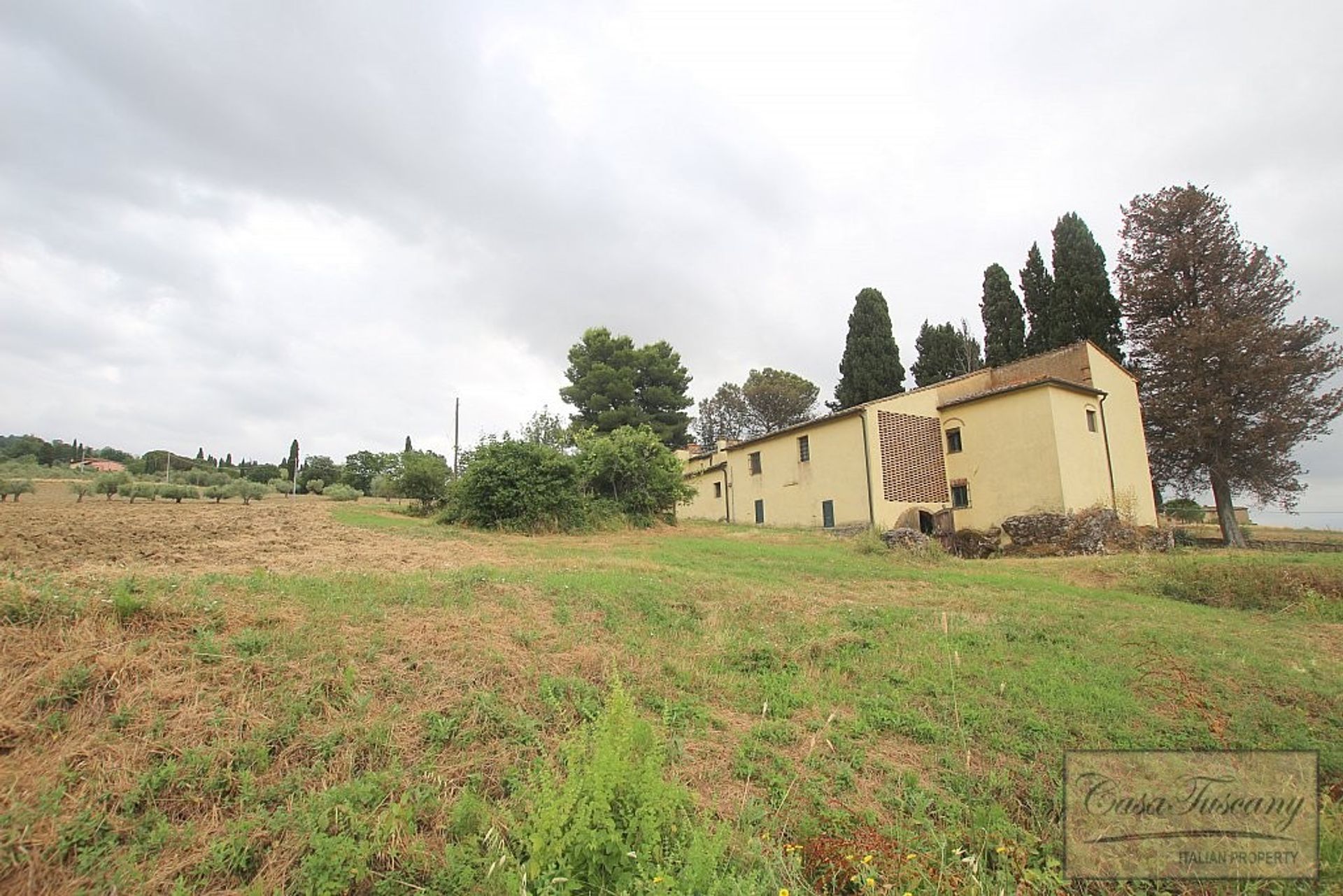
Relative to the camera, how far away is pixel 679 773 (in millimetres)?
3828

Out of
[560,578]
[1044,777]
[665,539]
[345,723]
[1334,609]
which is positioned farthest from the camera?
[665,539]

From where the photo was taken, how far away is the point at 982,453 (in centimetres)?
2217

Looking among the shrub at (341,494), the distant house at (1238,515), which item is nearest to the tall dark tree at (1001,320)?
the distant house at (1238,515)

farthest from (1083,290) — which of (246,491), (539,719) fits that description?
(246,491)

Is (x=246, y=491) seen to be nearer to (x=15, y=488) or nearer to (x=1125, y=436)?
(x=15, y=488)

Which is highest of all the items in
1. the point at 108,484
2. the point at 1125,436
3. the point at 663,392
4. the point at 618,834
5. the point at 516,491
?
the point at 663,392

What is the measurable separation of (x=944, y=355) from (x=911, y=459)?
16.6 metres

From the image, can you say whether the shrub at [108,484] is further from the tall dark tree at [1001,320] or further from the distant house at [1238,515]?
the distant house at [1238,515]

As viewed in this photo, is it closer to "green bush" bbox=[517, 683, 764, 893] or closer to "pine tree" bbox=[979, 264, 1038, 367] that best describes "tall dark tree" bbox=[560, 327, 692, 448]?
"pine tree" bbox=[979, 264, 1038, 367]

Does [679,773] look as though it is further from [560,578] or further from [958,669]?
[560,578]

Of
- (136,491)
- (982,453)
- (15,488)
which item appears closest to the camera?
(15,488)

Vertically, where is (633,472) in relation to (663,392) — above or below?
below

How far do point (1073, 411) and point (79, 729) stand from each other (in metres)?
25.1

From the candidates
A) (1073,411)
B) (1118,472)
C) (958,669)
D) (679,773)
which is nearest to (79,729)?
(679,773)
